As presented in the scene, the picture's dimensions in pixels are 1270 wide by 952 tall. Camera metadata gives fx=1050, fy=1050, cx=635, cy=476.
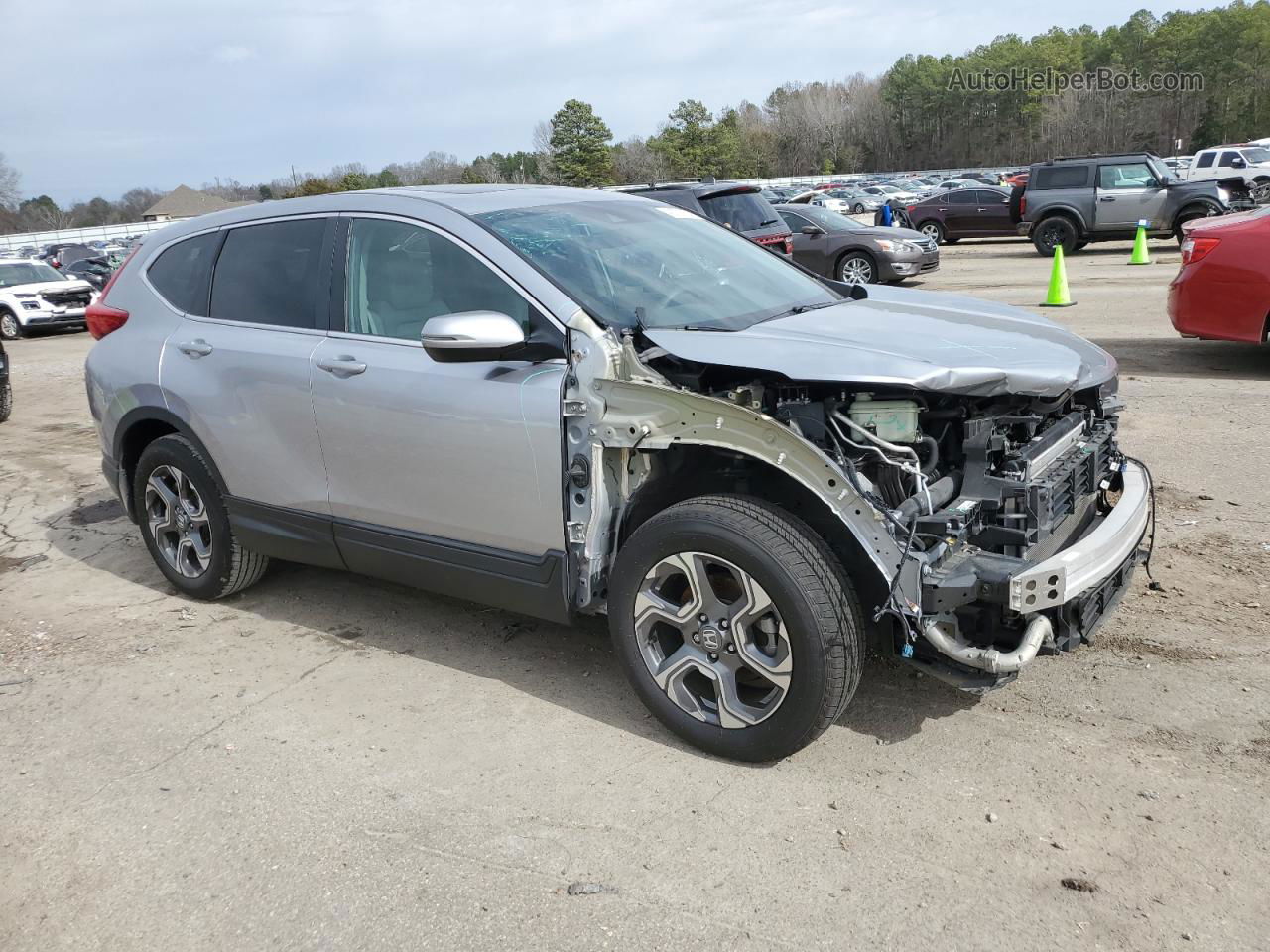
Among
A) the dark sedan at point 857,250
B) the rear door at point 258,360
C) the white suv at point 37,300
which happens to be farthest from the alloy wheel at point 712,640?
the white suv at point 37,300

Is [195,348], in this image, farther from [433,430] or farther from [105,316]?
[433,430]

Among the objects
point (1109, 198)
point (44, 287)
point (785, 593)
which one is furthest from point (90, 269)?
point (785, 593)

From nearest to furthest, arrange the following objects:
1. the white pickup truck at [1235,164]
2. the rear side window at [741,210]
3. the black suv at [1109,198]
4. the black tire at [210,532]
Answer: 1. the black tire at [210,532]
2. the rear side window at [741,210]
3. the black suv at [1109,198]
4. the white pickup truck at [1235,164]

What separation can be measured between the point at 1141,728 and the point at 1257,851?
70 cm

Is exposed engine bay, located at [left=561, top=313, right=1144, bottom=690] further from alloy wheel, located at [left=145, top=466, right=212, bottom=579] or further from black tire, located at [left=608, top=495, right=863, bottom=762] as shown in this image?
alloy wheel, located at [left=145, top=466, right=212, bottom=579]

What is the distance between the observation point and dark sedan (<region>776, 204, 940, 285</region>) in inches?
679

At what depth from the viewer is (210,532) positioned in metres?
5.08

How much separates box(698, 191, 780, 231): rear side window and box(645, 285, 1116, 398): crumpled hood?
9.81 metres

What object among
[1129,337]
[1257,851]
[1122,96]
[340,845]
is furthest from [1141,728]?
[1122,96]

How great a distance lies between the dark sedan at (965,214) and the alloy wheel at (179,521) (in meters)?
23.6

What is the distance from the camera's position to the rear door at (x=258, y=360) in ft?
14.6

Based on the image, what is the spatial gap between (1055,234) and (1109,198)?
1.17 m

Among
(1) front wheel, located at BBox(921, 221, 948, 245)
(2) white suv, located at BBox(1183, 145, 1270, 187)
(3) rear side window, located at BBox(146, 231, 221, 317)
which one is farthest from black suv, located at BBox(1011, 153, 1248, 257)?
(3) rear side window, located at BBox(146, 231, 221, 317)

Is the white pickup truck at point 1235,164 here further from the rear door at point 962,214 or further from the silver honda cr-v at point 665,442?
the silver honda cr-v at point 665,442
